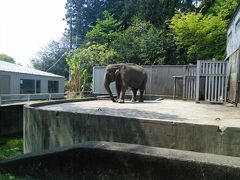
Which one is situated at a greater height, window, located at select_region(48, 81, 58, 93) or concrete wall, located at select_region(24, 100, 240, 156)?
window, located at select_region(48, 81, 58, 93)

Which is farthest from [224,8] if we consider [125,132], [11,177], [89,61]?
[11,177]

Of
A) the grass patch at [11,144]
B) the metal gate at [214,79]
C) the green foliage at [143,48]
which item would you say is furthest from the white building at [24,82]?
the metal gate at [214,79]

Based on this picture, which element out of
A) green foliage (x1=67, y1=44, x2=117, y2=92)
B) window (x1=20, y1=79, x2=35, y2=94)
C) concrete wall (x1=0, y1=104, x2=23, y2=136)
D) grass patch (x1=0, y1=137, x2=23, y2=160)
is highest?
green foliage (x1=67, y1=44, x2=117, y2=92)

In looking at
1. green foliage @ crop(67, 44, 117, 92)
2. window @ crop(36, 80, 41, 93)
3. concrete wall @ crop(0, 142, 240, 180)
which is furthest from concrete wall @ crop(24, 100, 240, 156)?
green foliage @ crop(67, 44, 117, 92)

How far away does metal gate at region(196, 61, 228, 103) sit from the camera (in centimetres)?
1034

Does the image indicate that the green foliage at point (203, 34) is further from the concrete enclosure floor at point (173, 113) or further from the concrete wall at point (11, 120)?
the concrete wall at point (11, 120)

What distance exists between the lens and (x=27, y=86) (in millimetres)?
17938

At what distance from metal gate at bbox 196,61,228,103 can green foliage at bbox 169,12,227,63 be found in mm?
8092

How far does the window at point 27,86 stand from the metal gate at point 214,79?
1209cm

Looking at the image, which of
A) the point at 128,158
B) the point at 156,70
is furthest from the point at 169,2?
the point at 128,158

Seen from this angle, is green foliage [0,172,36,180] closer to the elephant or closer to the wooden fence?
the elephant

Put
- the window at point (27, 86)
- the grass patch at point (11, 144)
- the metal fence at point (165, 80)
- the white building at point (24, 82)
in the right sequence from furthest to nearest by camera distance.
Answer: the window at point (27, 86) → the white building at point (24, 82) → the metal fence at point (165, 80) → the grass patch at point (11, 144)

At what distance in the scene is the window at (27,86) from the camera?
56.9 ft

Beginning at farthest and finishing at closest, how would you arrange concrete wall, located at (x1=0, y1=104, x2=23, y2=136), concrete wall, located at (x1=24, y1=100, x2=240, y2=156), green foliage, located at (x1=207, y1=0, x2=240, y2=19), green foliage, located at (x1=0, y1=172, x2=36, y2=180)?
green foliage, located at (x1=207, y1=0, x2=240, y2=19) → concrete wall, located at (x1=0, y1=104, x2=23, y2=136) → concrete wall, located at (x1=24, y1=100, x2=240, y2=156) → green foliage, located at (x1=0, y1=172, x2=36, y2=180)
